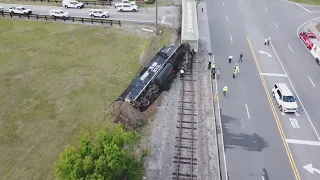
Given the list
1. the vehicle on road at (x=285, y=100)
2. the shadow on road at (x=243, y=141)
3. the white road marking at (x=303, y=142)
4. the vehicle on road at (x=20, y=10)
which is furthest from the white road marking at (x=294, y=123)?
the vehicle on road at (x=20, y=10)

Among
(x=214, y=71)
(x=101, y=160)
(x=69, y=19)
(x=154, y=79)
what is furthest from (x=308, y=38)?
A: (x=69, y=19)

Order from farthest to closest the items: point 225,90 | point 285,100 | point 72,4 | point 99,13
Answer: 1. point 72,4
2. point 99,13
3. point 225,90
4. point 285,100

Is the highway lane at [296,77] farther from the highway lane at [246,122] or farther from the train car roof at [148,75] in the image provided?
the train car roof at [148,75]

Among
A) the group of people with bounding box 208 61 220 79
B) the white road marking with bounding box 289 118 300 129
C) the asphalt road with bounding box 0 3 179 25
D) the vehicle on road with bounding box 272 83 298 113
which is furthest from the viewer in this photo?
the asphalt road with bounding box 0 3 179 25

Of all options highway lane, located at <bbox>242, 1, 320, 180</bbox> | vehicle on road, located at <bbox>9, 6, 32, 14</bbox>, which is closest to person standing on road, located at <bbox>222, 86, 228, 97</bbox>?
highway lane, located at <bbox>242, 1, 320, 180</bbox>

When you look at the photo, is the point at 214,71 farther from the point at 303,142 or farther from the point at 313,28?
the point at 313,28

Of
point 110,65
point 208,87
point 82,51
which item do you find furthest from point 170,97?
point 82,51

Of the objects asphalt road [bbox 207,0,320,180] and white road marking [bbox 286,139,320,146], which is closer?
asphalt road [bbox 207,0,320,180]

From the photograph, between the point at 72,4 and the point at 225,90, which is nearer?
the point at 225,90

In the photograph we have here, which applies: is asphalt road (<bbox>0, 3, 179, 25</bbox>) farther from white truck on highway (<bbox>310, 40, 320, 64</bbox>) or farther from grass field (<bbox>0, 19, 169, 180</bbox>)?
white truck on highway (<bbox>310, 40, 320, 64</bbox>)
